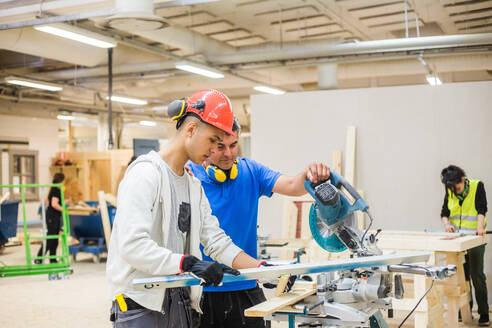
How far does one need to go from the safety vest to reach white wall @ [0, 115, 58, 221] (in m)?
9.51

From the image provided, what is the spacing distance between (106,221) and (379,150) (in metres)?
3.81

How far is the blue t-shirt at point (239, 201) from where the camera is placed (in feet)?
7.70

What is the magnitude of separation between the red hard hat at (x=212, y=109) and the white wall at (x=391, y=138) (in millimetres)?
4599

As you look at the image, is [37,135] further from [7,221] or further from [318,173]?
[318,173]

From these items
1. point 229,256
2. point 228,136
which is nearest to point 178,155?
point 228,136

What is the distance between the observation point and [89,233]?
829 centimetres

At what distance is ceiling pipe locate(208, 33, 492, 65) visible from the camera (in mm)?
6797

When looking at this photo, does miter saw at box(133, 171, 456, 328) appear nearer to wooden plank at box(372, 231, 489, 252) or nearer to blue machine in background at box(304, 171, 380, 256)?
blue machine in background at box(304, 171, 380, 256)

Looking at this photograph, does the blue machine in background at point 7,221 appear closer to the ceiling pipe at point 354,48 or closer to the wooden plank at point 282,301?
the ceiling pipe at point 354,48

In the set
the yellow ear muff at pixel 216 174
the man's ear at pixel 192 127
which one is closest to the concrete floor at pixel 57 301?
the yellow ear muff at pixel 216 174

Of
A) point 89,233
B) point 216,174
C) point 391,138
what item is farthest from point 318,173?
point 89,233

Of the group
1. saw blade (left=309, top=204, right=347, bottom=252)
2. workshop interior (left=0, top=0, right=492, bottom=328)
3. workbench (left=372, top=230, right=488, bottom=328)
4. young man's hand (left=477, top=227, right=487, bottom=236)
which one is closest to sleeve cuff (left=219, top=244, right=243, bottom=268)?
workshop interior (left=0, top=0, right=492, bottom=328)

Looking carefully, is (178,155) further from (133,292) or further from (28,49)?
(28,49)

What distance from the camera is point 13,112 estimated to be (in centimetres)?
1183
